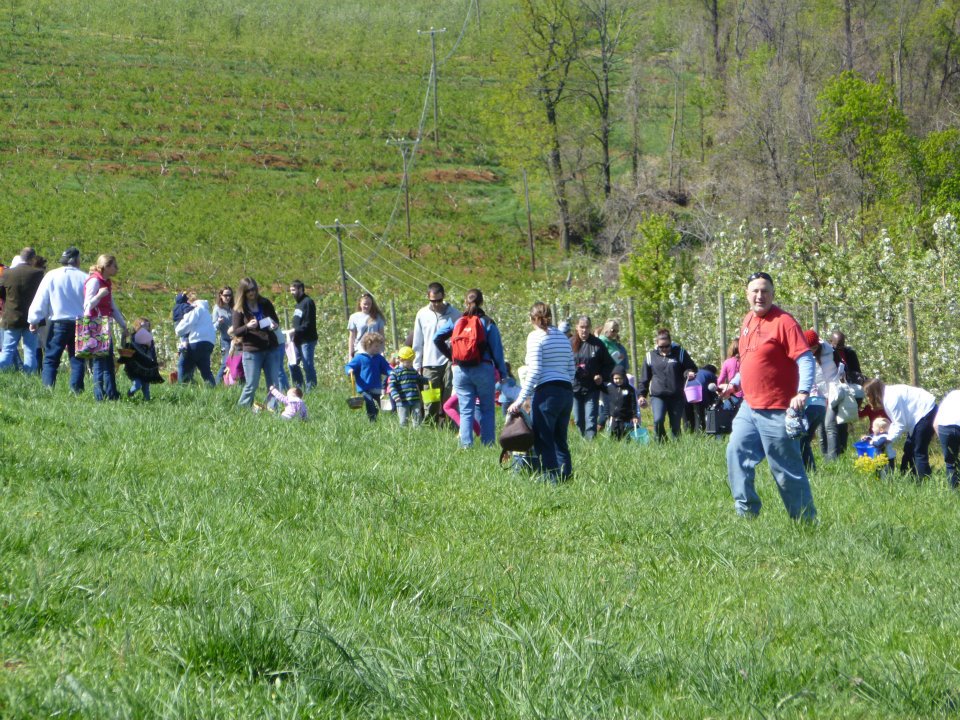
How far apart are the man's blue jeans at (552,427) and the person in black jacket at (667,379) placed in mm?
5136

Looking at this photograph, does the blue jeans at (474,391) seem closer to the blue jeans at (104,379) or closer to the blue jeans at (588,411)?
the blue jeans at (588,411)

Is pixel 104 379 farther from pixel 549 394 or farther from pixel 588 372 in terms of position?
pixel 588 372

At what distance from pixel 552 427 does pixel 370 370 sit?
422 centimetres

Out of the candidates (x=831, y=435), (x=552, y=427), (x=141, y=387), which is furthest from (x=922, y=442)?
(x=141, y=387)

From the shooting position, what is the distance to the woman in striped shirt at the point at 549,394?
30.4 feet

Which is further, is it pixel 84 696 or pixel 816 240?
pixel 816 240

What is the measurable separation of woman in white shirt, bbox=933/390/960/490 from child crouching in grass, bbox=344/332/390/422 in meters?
6.13

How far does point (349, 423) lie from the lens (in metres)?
11.7

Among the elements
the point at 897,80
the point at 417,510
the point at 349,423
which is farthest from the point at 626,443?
the point at 897,80

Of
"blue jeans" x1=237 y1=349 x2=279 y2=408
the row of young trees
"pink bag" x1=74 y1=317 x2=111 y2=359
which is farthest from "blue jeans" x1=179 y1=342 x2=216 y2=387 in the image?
the row of young trees

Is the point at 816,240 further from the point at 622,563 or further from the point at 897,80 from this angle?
the point at 897,80

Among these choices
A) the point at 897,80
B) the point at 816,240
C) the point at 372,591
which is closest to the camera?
the point at 372,591

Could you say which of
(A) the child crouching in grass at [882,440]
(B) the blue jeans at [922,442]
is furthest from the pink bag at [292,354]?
(B) the blue jeans at [922,442]

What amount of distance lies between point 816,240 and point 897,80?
3486cm
